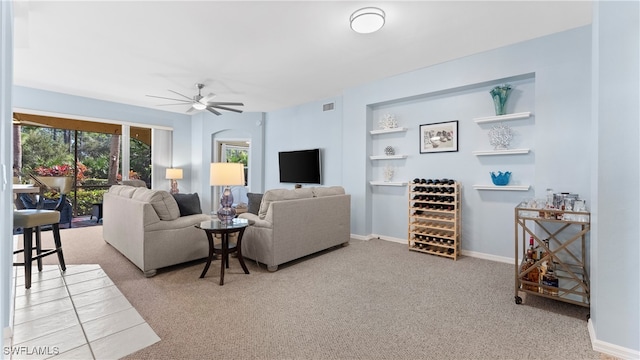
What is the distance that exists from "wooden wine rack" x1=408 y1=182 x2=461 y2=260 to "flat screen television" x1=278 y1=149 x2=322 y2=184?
219cm

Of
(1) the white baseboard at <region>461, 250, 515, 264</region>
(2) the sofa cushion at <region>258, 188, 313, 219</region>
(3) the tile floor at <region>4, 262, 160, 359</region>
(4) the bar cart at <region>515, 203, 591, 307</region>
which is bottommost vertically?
(3) the tile floor at <region>4, 262, 160, 359</region>

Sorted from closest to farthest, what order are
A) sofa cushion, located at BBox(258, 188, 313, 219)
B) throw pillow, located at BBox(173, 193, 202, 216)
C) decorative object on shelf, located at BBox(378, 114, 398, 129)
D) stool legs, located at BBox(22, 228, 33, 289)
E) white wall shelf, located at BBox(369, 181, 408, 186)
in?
stool legs, located at BBox(22, 228, 33, 289) → sofa cushion, located at BBox(258, 188, 313, 219) → throw pillow, located at BBox(173, 193, 202, 216) → white wall shelf, located at BBox(369, 181, 408, 186) → decorative object on shelf, located at BBox(378, 114, 398, 129)

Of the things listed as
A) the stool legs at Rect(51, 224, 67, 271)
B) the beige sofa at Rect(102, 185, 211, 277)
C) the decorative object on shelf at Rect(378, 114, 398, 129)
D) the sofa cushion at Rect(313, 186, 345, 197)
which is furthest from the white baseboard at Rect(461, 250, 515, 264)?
the stool legs at Rect(51, 224, 67, 271)

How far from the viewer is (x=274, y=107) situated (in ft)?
21.5

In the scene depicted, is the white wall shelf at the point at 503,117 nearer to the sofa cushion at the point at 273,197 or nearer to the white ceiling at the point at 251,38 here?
the white ceiling at the point at 251,38

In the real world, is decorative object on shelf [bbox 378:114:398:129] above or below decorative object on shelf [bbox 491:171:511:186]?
above

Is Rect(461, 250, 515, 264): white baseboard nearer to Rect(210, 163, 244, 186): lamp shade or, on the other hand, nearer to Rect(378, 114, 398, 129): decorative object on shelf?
Rect(378, 114, 398, 129): decorative object on shelf

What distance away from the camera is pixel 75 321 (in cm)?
218

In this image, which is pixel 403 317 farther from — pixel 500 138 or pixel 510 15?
pixel 510 15

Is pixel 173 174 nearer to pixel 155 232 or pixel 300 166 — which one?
pixel 300 166

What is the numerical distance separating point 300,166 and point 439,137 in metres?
2.95

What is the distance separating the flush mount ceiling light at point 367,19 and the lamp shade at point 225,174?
198 cm

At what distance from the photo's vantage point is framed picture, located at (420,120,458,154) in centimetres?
406

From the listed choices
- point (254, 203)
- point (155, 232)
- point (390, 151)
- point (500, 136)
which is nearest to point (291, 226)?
point (254, 203)
